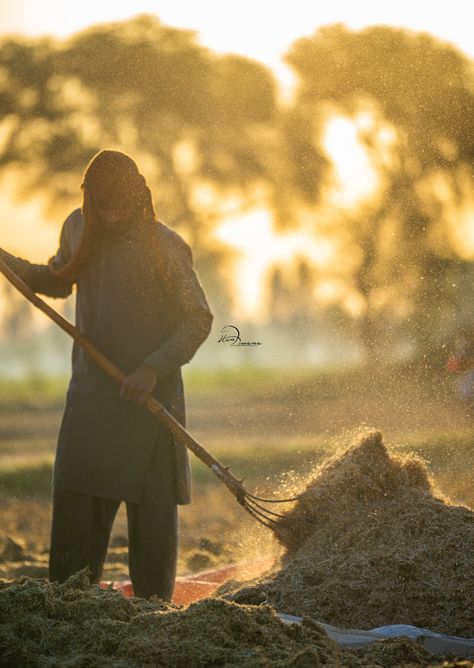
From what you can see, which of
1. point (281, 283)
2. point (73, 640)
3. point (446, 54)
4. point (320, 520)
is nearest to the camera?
point (73, 640)

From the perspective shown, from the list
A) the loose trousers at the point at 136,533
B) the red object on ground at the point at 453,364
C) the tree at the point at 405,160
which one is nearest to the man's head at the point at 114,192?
the loose trousers at the point at 136,533

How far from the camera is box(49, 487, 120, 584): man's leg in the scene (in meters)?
4.92

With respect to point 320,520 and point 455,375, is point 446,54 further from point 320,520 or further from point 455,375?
point 320,520

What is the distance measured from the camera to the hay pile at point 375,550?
459 centimetres

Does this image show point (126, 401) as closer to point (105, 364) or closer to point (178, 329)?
point (105, 364)

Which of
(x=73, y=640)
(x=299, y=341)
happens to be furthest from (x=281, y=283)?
(x=73, y=640)

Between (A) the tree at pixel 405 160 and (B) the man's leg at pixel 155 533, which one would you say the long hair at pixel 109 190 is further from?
(A) the tree at pixel 405 160

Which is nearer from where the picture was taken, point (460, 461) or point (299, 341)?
point (460, 461)

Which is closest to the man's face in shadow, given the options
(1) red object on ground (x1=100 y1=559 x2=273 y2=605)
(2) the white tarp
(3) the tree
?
(1) red object on ground (x1=100 y1=559 x2=273 y2=605)

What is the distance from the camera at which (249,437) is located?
1592cm

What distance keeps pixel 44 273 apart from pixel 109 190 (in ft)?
1.62

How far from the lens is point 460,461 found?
1354 centimetres

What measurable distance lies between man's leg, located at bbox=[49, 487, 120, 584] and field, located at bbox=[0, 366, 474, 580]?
794 millimetres

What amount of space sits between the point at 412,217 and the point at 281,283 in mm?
2215
